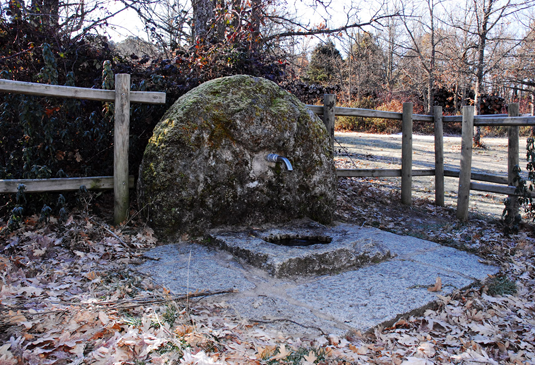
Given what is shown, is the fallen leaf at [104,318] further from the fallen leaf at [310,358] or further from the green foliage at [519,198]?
the green foliage at [519,198]

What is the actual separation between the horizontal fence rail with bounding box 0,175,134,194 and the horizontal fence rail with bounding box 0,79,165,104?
0.80 metres

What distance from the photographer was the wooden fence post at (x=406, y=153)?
6.21m

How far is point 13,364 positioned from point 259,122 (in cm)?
307

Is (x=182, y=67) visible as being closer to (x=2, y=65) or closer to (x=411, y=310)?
(x=2, y=65)

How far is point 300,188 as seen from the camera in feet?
15.2

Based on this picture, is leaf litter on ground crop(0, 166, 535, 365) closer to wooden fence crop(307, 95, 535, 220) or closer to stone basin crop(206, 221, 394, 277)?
stone basin crop(206, 221, 394, 277)

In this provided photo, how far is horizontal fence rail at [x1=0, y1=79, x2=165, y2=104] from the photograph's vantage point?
3.64 m

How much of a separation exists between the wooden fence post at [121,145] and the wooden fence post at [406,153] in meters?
3.96

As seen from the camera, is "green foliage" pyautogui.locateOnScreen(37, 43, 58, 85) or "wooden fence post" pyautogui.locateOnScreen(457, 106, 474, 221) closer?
"green foliage" pyautogui.locateOnScreen(37, 43, 58, 85)

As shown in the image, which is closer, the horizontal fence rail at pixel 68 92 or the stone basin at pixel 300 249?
the stone basin at pixel 300 249

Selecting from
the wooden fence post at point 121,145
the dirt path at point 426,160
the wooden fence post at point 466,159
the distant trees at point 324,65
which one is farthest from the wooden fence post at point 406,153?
the distant trees at point 324,65

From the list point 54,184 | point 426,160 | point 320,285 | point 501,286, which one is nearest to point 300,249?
point 320,285

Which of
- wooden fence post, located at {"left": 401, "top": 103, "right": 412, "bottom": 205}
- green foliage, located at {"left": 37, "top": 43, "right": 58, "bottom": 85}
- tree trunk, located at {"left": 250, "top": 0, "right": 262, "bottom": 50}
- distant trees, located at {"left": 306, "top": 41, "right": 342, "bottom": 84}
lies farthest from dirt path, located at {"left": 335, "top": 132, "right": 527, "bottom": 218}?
distant trees, located at {"left": 306, "top": 41, "right": 342, "bottom": 84}

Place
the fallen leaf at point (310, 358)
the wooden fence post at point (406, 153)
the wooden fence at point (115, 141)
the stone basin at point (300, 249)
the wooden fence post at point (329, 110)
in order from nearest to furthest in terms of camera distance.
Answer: the fallen leaf at point (310, 358) → the stone basin at point (300, 249) → the wooden fence at point (115, 141) → the wooden fence post at point (329, 110) → the wooden fence post at point (406, 153)
